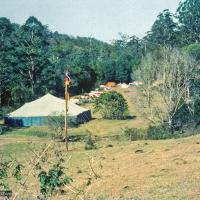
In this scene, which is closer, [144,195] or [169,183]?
[144,195]

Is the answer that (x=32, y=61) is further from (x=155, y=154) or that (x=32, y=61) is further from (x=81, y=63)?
(x=155, y=154)

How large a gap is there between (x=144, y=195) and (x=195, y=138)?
1657cm

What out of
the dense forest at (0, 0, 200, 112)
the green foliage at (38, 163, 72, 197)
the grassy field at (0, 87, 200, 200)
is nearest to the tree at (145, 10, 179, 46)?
the dense forest at (0, 0, 200, 112)

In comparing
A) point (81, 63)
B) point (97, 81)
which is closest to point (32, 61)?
point (81, 63)

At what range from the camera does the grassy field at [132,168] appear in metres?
18.0

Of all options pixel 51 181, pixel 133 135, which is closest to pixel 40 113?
pixel 133 135

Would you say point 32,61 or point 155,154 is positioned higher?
point 32,61

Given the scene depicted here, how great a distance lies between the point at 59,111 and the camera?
4919cm

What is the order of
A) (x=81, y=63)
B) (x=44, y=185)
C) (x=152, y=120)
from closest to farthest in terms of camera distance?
(x=44, y=185), (x=152, y=120), (x=81, y=63)

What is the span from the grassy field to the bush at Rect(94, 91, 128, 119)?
32.1ft

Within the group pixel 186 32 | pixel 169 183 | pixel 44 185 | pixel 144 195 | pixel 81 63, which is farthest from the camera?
pixel 186 32

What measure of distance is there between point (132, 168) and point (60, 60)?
6704 centimetres

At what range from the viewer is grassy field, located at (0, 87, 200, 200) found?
59.0ft

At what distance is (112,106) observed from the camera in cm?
5347
